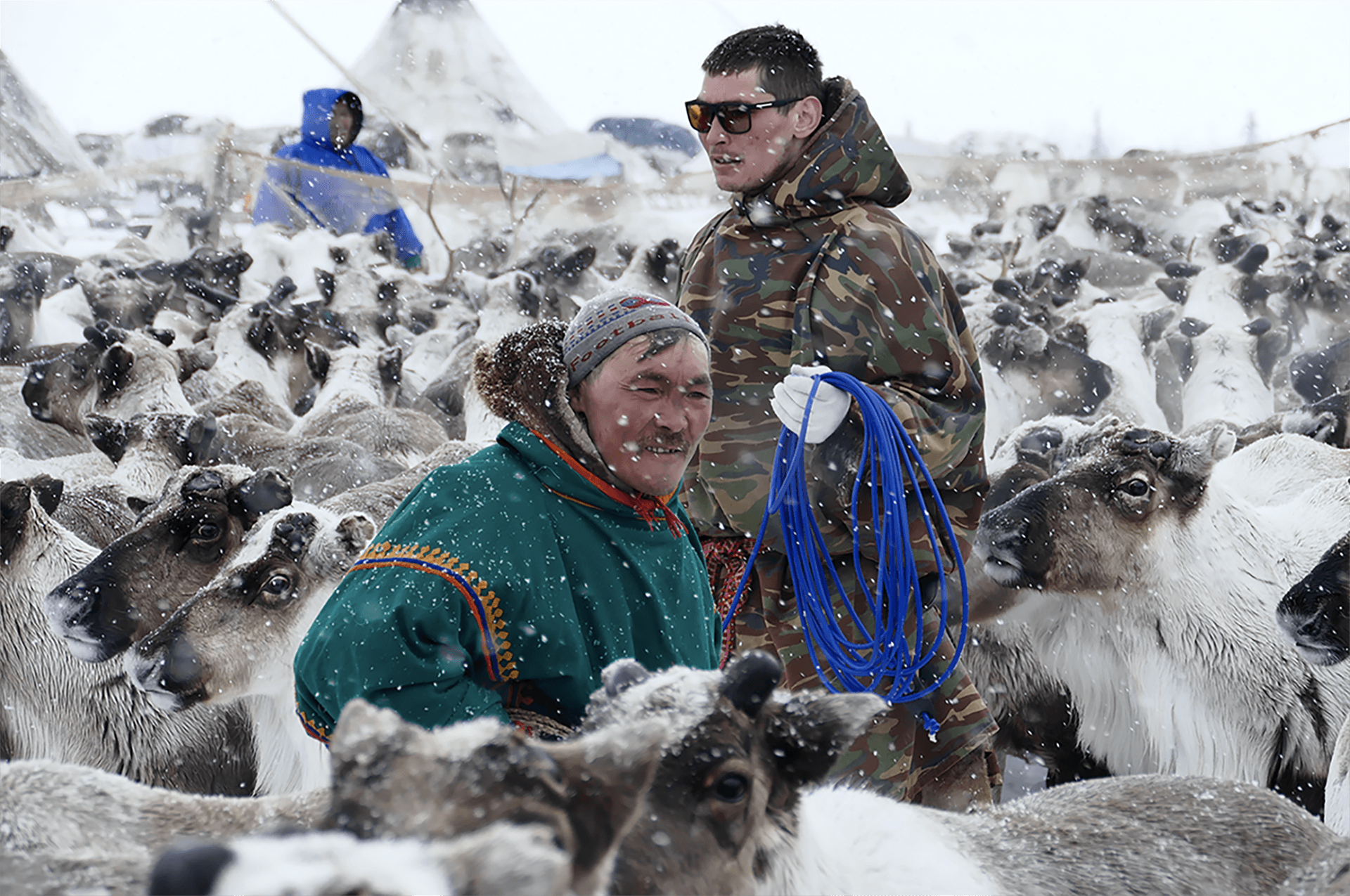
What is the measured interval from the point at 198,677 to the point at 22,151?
20.9 meters

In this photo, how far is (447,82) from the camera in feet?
94.9

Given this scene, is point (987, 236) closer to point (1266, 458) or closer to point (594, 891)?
point (1266, 458)

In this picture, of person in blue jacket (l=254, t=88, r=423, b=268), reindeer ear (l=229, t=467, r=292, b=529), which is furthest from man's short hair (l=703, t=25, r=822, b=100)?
person in blue jacket (l=254, t=88, r=423, b=268)

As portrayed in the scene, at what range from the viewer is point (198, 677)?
3195mm

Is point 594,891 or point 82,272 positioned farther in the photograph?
point 82,272

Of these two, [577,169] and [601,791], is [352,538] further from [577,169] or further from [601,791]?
[577,169]

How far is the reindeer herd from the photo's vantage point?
126cm

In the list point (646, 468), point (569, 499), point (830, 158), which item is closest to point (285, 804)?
point (569, 499)

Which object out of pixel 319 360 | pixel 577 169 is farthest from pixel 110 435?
pixel 577 169


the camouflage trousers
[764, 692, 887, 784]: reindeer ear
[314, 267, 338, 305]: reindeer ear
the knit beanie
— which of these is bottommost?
[314, 267, 338, 305]: reindeer ear

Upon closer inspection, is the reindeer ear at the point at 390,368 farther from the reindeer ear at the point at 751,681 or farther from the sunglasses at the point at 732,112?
the reindeer ear at the point at 751,681

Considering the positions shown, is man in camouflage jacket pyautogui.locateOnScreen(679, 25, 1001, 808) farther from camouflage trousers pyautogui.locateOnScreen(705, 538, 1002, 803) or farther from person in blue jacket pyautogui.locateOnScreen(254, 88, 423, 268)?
person in blue jacket pyautogui.locateOnScreen(254, 88, 423, 268)

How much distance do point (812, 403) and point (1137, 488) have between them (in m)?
1.76

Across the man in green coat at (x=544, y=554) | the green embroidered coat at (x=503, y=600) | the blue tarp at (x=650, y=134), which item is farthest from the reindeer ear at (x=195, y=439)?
the blue tarp at (x=650, y=134)
